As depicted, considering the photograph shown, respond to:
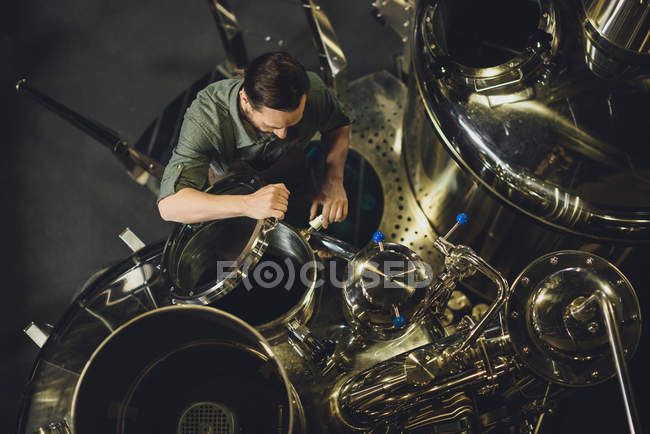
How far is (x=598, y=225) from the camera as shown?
146cm

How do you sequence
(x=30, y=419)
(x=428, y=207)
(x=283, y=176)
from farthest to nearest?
(x=428, y=207)
(x=283, y=176)
(x=30, y=419)

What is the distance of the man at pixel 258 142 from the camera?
139cm

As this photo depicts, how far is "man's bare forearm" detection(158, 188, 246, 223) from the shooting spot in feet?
4.55

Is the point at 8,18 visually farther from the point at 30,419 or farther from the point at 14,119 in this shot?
the point at 30,419

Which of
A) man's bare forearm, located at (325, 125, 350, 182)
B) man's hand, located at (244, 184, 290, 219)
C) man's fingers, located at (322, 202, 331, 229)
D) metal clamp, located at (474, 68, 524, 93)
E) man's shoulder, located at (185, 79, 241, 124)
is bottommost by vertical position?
man's fingers, located at (322, 202, 331, 229)

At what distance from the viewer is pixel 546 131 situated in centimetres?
145

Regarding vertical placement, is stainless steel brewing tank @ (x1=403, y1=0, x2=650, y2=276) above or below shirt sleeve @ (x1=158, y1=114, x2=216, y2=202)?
below

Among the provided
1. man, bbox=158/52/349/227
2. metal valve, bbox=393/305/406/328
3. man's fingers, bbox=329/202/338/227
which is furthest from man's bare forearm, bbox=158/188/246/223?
metal valve, bbox=393/305/406/328

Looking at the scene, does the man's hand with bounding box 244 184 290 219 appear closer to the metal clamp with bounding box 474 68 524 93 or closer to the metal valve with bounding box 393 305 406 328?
the metal valve with bounding box 393 305 406 328

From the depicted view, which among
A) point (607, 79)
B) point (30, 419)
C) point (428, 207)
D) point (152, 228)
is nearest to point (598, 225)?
point (607, 79)

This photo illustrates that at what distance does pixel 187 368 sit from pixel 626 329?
3.89ft

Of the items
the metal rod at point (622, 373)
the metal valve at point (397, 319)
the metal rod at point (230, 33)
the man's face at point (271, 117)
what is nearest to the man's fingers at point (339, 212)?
the man's face at point (271, 117)

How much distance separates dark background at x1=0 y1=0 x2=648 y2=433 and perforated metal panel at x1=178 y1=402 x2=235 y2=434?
59.7 inches

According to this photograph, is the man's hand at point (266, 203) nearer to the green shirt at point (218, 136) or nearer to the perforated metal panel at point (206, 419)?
the green shirt at point (218, 136)
